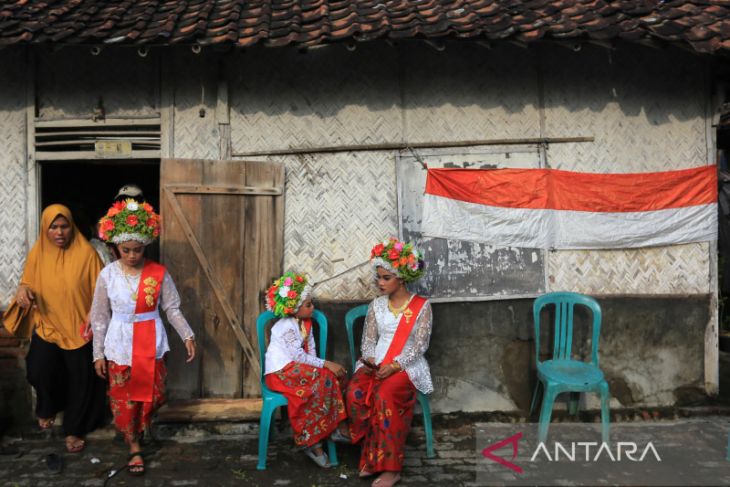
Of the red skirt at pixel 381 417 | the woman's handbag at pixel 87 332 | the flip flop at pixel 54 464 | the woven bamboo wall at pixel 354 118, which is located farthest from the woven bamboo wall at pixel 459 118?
the flip flop at pixel 54 464

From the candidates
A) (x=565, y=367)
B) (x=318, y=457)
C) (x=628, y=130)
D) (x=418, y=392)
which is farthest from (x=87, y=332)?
(x=628, y=130)

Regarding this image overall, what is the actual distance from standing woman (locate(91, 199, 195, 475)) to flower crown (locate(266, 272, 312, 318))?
2.96 ft

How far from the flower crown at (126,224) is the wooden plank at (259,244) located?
1016mm

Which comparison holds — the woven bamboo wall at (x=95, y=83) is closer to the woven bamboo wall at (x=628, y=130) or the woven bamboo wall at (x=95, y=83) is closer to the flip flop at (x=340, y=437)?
the flip flop at (x=340, y=437)

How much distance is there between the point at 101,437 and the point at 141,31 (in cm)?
348

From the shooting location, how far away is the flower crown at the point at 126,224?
4.14 meters

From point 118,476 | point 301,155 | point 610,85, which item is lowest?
point 118,476

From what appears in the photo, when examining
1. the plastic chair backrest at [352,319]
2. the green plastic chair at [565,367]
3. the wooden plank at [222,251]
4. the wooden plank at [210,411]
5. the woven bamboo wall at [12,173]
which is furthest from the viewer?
the woven bamboo wall at [12,173]

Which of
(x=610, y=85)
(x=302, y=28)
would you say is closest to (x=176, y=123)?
(x=302, y=28)

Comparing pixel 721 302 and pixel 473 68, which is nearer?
pixel 473 68

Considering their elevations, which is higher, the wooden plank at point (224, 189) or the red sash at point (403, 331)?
the wooden plank at point (224, 189)

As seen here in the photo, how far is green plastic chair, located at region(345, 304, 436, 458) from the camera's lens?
4.50 meters

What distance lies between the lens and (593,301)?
4.88 meters

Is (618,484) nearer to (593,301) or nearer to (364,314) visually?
(593,301)
